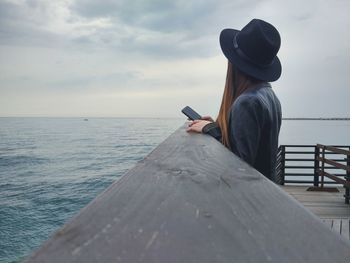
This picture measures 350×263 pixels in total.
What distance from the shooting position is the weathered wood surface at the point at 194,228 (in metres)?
0.51

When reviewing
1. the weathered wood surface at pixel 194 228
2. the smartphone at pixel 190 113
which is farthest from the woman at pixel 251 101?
the weathered wood surface at pixel 194 228

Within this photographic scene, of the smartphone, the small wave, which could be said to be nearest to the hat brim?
the smartphone

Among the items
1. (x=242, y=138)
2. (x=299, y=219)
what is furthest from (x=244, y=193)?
(x=242, y=138)

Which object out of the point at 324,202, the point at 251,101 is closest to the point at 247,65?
the point at 251,101

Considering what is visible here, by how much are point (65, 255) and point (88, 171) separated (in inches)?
1521

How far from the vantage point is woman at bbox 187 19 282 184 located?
1905mm

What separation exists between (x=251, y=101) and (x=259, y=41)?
437 mm

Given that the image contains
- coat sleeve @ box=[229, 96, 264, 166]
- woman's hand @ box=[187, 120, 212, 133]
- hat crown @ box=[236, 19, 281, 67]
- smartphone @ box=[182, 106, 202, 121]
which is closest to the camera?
coat sleeve @ box=[229, 96, 264, 166]

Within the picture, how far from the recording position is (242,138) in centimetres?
189

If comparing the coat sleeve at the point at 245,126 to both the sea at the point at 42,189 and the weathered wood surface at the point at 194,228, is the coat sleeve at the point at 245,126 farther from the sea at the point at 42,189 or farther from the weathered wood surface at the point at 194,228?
the sea at the point at 42,189

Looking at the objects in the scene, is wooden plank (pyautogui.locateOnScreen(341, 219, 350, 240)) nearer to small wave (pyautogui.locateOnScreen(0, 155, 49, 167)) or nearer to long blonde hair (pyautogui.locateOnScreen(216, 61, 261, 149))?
long blonde hair (pyautogui.locateOnScreen(216, 61, 261, 149))

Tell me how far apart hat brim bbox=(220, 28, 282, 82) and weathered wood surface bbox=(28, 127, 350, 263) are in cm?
130

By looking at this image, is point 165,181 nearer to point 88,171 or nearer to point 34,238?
point 34,238

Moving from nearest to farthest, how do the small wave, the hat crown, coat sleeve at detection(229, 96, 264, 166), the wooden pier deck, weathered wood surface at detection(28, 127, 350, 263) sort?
1. weathered wood surface at detection(28, 127, 350, 263)
2. coat sleeve at detection(229, 96, 264, 166)
3. the hat crown
4. the wooden pier deck
5. the small wave
